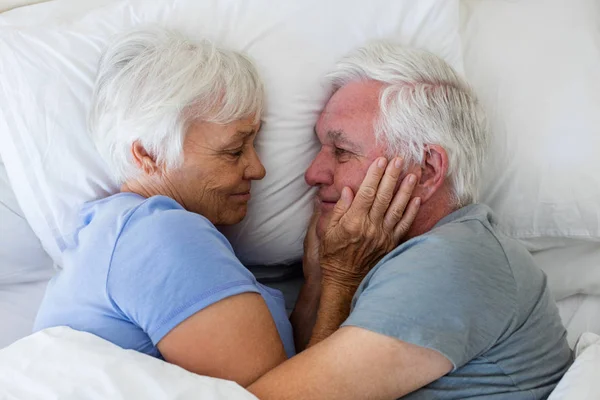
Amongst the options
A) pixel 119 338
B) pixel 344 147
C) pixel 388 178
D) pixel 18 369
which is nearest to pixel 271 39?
pixel 344 147

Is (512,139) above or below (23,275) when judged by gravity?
above

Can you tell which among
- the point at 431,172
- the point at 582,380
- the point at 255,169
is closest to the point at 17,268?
the point at 255,169

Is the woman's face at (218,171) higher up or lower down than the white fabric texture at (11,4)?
lower down

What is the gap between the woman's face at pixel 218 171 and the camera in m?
1.30

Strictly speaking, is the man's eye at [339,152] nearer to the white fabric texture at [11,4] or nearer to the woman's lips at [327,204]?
the woman's lips at [327,204]

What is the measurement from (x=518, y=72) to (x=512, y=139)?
6.6 inches

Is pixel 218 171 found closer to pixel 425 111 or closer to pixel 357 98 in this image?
pixel 357 98

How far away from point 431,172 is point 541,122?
379mm

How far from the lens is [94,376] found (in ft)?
3.24

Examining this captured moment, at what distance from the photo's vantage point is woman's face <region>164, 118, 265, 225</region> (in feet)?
4.28

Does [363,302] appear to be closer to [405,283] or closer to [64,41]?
[405,283]

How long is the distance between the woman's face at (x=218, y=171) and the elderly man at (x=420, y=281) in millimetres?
149

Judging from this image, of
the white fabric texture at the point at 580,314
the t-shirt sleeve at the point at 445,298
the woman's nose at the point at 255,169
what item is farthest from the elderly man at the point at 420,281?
the white fabric texture at the point at 580,314

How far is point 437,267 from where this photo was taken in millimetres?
1110
